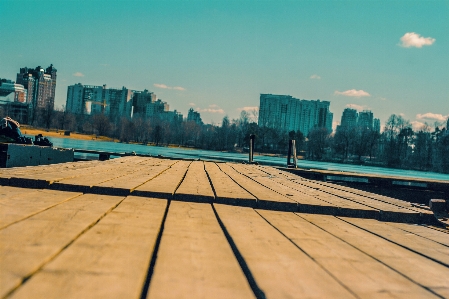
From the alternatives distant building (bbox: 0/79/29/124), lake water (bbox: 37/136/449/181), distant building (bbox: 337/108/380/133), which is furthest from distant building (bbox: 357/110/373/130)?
distant building (bbox: 0/79/29/124)

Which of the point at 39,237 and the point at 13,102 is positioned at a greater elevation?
the point at 13,102

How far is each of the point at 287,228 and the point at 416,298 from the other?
90cm

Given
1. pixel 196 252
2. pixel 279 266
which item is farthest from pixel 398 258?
pixel 196 252

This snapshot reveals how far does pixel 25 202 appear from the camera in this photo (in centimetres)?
200

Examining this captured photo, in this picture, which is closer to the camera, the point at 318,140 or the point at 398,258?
the point at 398,258

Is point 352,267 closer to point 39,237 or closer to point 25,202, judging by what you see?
point 39,237

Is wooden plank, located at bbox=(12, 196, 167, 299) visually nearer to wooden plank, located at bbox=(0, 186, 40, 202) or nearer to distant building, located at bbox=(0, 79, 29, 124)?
wooden plank, located at bbox=(0, 186, 40, 202)

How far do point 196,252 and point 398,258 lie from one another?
92cm

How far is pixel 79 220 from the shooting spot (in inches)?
65.8

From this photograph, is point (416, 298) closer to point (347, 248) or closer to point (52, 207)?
point (347, 248)

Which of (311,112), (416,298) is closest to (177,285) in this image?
(416,298)

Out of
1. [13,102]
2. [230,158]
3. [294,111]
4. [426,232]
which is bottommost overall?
[230,158]

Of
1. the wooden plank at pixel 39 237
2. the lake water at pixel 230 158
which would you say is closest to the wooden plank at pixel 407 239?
the wooden plank at pixel 39 237

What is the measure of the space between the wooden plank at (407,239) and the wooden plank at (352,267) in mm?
384
